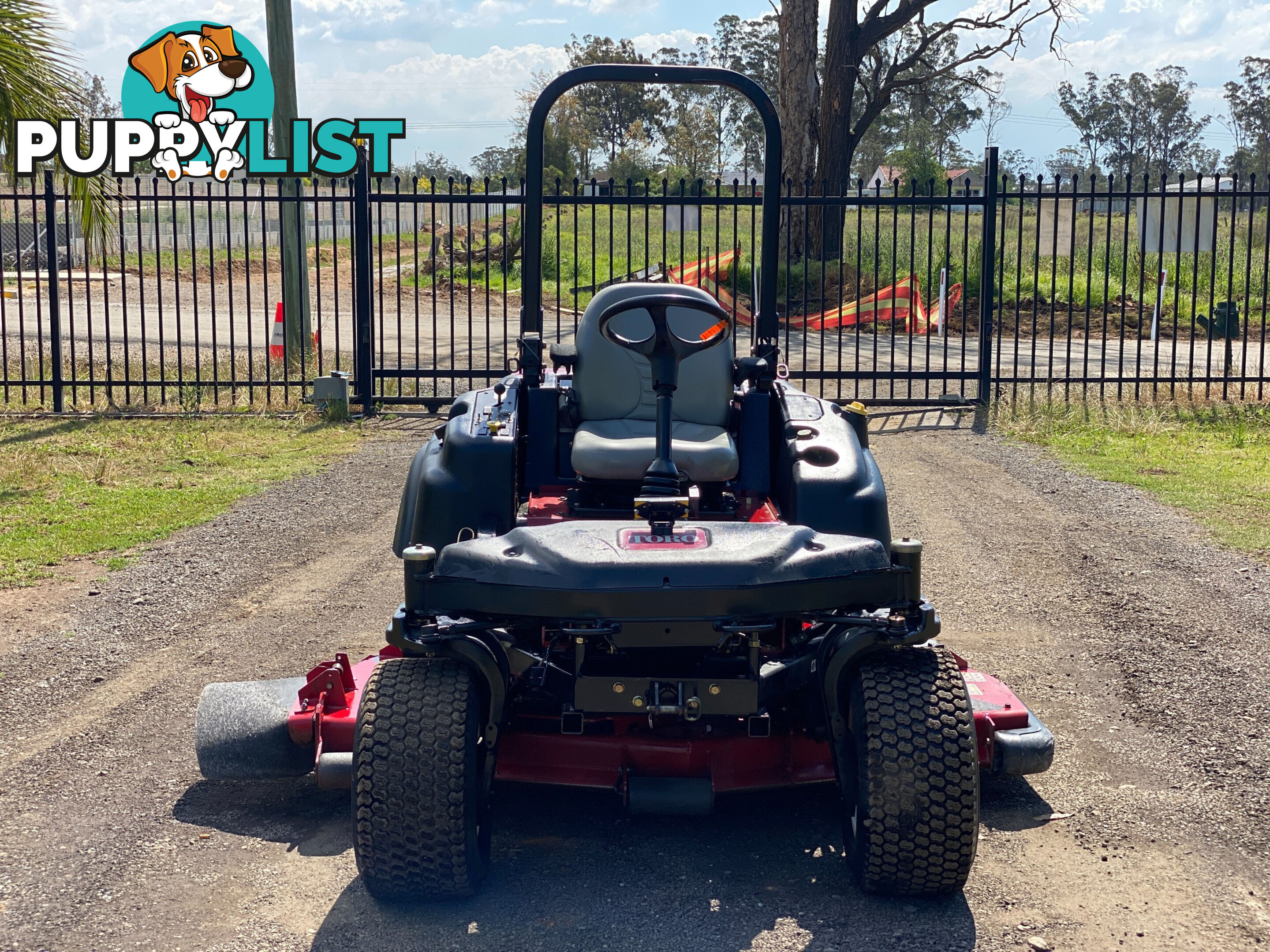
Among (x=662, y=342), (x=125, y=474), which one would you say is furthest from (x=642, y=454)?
(x=125, y=474)

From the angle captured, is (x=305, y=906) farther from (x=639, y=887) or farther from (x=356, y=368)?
(x=356, y=368)

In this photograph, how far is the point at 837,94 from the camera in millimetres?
21578

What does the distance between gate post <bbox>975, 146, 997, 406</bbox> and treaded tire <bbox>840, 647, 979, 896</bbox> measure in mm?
9291

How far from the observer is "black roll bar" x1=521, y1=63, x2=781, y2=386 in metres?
4.94

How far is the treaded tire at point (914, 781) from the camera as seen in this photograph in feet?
11.2

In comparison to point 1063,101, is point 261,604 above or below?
below

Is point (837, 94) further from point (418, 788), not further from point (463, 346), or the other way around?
point (418, 788)

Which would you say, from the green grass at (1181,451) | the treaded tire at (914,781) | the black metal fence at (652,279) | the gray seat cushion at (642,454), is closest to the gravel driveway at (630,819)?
the treaded tire at (914,781)

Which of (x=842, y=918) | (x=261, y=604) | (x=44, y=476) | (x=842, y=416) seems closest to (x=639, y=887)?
(x=842, y=918)

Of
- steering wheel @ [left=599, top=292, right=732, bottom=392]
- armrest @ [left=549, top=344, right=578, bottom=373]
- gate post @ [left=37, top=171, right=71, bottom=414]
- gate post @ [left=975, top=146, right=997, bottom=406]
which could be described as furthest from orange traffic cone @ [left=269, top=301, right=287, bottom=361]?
steering wheel @ [left=599, top=292, right=732, bottom=392]

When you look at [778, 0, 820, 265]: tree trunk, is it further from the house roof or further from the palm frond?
the house roof

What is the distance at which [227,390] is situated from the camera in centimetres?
1370

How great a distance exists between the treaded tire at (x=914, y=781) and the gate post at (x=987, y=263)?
9291 millimetres

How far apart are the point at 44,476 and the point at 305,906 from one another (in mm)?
6774
